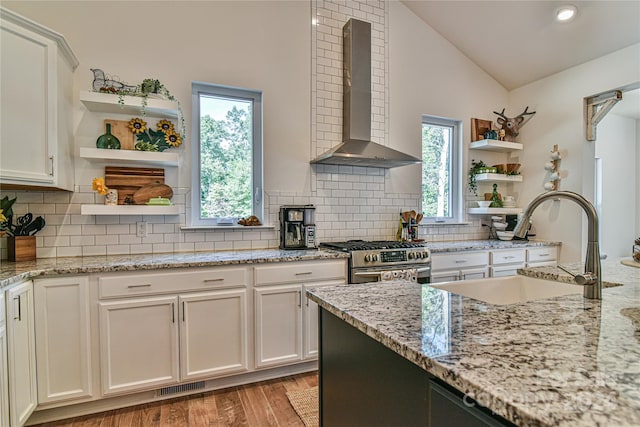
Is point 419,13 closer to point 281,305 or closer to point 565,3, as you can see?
point 565,3

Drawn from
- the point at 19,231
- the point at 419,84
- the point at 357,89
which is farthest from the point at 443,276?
the point at 19,231

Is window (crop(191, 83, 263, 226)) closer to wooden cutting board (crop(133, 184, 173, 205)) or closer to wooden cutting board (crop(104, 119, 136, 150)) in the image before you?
wooden cutting board (crop(133, 184, 173, 205))

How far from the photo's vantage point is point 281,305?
2.54 m

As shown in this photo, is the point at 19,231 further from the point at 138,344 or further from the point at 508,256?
the point at 508,256

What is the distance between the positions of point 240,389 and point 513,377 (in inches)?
90.0

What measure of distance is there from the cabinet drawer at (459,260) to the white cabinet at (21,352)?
2947 millimetres

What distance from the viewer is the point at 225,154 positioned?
306cm

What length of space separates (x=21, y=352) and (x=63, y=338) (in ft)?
0.71

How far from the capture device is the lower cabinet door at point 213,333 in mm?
2271

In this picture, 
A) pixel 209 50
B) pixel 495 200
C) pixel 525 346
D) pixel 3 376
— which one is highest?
pixel 209 50

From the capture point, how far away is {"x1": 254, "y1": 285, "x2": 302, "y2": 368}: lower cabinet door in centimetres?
247

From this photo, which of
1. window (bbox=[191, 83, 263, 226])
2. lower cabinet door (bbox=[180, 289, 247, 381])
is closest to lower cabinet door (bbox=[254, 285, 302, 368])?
lower cabinet door (bbox=[180, 289, 247, 381])

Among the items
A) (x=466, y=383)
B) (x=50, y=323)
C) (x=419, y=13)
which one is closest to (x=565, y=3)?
(x=419, y=13)

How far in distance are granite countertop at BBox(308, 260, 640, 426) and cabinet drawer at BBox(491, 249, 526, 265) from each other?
91.0 inches
